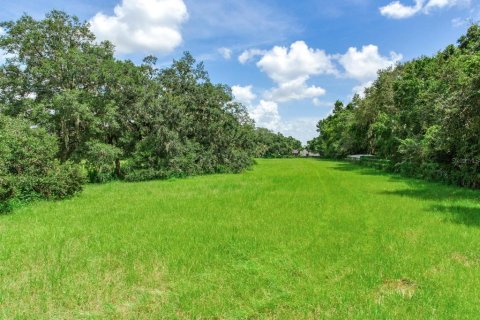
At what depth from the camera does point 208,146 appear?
3130 centimetres

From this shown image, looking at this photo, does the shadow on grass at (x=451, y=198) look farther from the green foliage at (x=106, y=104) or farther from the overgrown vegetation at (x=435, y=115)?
the green foliage at (x=106, y=104)

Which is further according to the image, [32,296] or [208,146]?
[208,146]

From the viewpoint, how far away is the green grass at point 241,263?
517 centimetres

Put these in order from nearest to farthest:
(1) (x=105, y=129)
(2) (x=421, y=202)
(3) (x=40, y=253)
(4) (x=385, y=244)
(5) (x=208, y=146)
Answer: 1. (3) (x=40, y=253)
2. (4) (x=385, y=244)
3. (2) (x=421, y=202)
4. (1) (x=105, y=129)
5. (5) (x=208, y=146)

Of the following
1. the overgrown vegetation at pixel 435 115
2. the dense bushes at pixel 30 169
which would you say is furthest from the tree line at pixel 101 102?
the overgrown vegetation at pixel 435 115

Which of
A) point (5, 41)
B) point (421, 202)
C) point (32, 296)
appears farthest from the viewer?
point (5, 41)

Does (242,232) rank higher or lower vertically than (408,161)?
lower

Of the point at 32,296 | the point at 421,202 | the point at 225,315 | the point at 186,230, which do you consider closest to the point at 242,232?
the point at 186,230

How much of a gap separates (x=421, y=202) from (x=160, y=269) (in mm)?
11794

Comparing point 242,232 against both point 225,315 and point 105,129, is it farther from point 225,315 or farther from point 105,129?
point 105,129

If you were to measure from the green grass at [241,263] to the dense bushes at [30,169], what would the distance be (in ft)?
5.36

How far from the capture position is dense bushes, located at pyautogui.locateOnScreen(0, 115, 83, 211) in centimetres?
1313

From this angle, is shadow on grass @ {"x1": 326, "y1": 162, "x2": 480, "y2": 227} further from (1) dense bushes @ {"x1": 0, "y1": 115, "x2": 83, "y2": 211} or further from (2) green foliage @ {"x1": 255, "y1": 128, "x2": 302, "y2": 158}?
(2) green foliage @ {"x1": 255, "y1": 128, "x2": 302, "y2": 158}

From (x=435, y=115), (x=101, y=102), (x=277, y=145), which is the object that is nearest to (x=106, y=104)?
(x=101, y=102)
